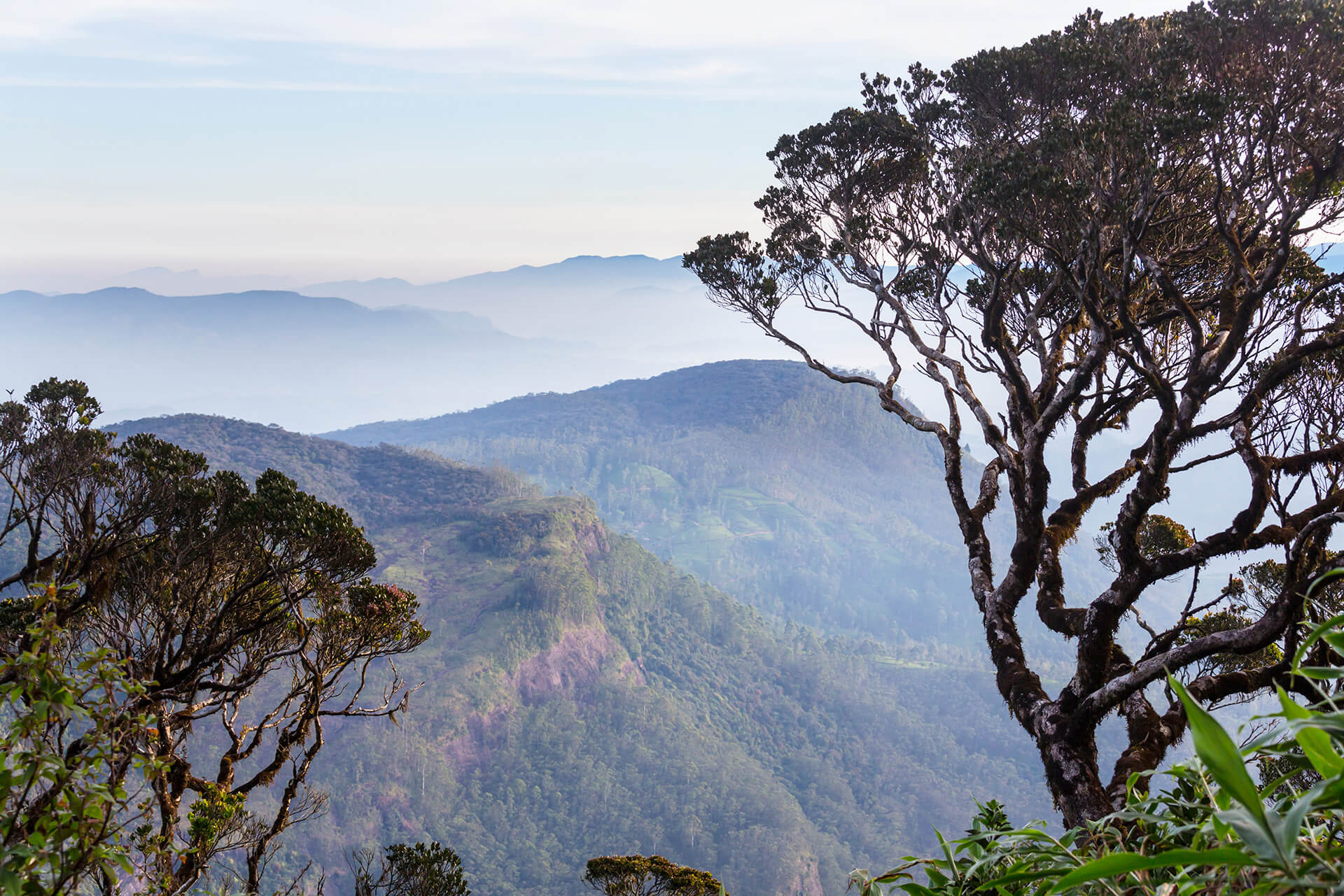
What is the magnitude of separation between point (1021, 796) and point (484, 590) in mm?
56140

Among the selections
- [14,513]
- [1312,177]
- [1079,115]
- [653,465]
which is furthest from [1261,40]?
[653,465]

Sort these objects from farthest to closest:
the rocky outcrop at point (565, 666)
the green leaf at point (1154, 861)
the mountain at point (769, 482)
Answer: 1. the mountain at point (769, 482)
2. the rocky outcrop at point (565, 666)
3. the green leaf at point (1154, 861)

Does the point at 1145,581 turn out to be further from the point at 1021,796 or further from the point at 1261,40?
the point at 1021,796

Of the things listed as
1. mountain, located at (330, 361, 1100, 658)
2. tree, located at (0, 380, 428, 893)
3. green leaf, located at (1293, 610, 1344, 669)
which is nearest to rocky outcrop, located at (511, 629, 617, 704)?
mountain, located at (330, 361, 1100, 658)

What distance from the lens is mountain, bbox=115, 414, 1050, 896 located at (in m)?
65.6

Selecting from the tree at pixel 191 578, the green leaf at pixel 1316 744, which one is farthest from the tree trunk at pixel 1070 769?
the tree at pixel 191 578

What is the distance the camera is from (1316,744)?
2.66 ft

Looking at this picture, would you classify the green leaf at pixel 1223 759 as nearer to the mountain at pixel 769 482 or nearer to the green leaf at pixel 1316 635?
the green leaf at pixel 1316 635

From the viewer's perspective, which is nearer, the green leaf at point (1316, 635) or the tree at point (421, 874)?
the green leaf at point (1316, 635)

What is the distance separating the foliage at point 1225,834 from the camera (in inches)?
30.0

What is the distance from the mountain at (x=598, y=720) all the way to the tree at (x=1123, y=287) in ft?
175

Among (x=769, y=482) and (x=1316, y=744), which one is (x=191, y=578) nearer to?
(x=1316, y=744)

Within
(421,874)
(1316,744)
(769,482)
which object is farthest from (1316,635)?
(769,482)

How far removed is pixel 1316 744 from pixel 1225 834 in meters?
0.21
